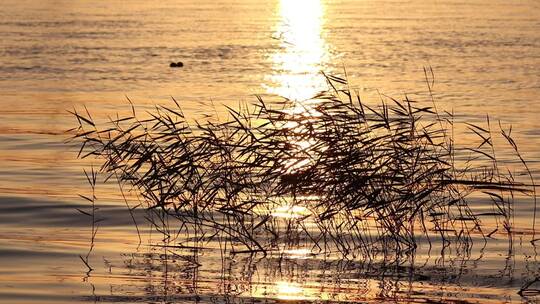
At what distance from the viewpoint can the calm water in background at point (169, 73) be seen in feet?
48.7

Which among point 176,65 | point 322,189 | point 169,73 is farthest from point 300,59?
point 322,189

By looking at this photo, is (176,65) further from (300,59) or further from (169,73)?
(300,59)

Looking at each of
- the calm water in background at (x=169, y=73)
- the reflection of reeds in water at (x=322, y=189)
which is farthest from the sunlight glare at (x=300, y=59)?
the reflection of reeds in water at (x=322, y=189)

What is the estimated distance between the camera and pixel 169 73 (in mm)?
42219

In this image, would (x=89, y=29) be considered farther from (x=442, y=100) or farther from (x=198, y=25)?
(x=442, y=100)

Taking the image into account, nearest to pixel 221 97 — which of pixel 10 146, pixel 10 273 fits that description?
pixel 10 146

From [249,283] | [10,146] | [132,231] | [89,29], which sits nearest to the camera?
[249,283]

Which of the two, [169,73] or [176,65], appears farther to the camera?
[176,65]

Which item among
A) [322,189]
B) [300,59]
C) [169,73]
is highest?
[300,59]

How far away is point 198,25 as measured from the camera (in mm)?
67250

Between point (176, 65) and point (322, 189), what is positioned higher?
point (176, 65)

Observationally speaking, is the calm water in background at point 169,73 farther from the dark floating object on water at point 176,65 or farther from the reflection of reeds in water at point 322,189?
the reflection of reeds in water at point 322,189

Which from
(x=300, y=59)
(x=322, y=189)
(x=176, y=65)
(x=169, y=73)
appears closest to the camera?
(x=322, y=189)

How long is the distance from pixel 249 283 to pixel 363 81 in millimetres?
28104
